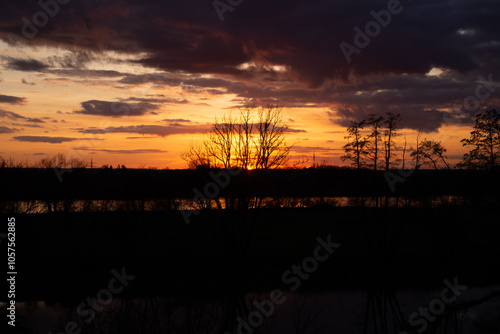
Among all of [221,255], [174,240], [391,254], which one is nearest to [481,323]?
[391,254]

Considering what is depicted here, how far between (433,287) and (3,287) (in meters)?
36.2

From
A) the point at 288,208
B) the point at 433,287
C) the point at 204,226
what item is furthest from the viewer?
the point at 288,208

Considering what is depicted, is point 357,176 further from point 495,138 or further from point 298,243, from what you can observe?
point 495,138

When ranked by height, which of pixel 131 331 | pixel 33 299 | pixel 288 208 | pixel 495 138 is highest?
pixel 495 138

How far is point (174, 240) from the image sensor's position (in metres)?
45.5

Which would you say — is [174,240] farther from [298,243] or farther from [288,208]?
[288,208]

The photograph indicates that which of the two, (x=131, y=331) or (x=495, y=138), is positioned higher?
(x=495, y=138)

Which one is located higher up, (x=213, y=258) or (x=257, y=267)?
(x=213, y=258)

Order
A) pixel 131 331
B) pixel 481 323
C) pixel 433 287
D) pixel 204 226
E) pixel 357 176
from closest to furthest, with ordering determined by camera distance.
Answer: pixel 131 331 < pixel 481 323 < pixel 433 287 < pixel 357 176 < pixel 204 226

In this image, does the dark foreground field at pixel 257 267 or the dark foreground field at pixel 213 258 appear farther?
the dark foreground field at pixel 213 258

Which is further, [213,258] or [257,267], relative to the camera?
[213,258]

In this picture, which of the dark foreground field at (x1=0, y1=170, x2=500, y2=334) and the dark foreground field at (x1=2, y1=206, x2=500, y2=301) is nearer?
the dark foreground field at (x1=0, y1=170, x2=500, y2=334)

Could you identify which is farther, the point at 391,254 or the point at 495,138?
the point at 391,254

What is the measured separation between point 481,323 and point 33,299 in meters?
31.8
